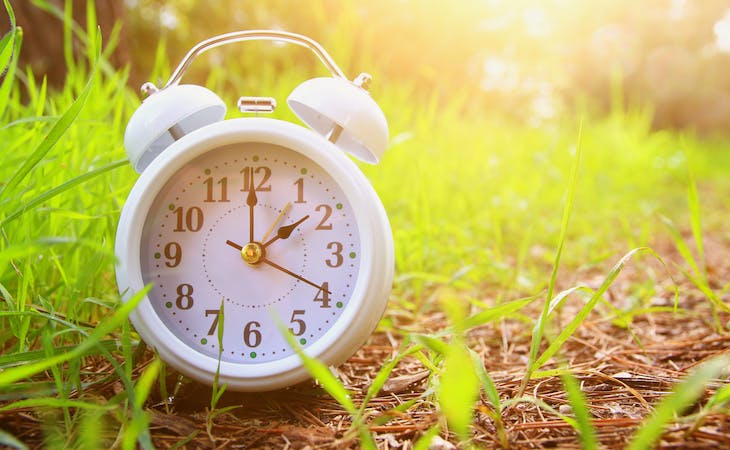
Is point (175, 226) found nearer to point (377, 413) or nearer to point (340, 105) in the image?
point (340, 105)

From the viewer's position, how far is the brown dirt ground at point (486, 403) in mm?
1136

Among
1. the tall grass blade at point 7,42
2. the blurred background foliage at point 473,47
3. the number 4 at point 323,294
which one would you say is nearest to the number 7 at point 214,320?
the number 4 at point 323,294

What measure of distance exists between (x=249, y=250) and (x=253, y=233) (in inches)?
1.9

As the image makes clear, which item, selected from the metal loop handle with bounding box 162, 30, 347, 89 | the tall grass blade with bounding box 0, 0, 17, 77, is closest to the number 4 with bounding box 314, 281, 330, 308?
the metal loop handle with bounding box 162, 30, 347, 89

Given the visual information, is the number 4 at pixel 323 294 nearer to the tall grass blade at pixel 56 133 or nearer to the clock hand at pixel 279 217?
the clock hand at pixel 279 217

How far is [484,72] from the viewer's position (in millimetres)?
8828

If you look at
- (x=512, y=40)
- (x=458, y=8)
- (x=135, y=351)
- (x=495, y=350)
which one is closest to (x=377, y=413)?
(x=135, y=351)

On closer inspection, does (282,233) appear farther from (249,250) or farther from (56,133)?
(56,133)

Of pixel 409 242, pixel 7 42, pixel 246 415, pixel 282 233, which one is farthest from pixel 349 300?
pixel 409 242

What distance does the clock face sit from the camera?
1.38 meters

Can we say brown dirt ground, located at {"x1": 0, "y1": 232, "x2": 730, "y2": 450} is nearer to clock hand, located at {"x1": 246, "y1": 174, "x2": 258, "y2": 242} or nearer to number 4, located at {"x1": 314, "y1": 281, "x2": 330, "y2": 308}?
number 4, located at {"x1": 314, "y1": 281, "x2": 330, "y2": 308}

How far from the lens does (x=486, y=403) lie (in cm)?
133

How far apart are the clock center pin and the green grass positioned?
0.86 feet

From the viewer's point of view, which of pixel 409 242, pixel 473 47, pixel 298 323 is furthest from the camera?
pixel 473 47
